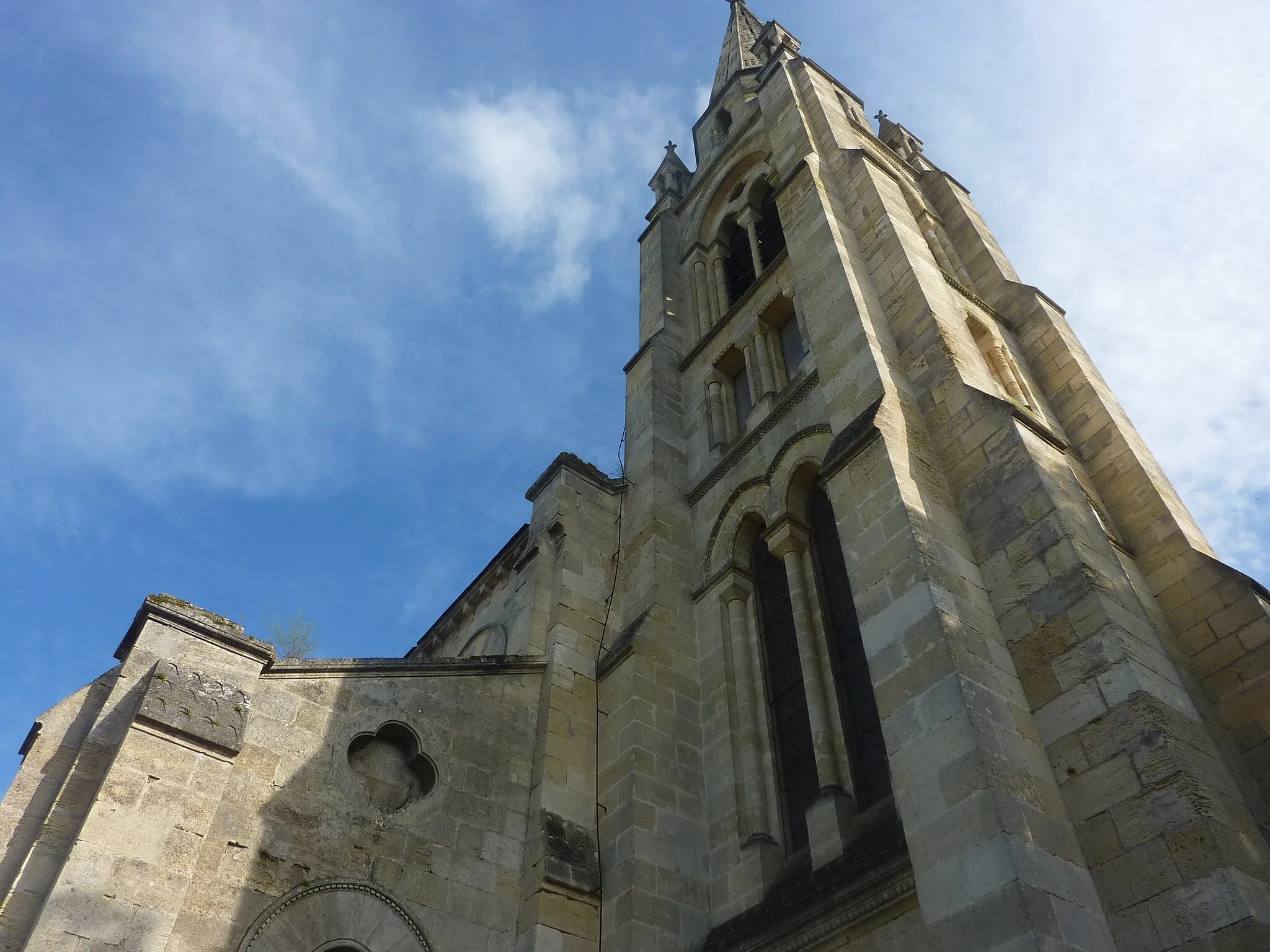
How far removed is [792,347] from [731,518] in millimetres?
3523

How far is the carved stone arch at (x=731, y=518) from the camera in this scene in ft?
39.1

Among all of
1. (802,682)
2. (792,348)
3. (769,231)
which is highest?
(769,231)

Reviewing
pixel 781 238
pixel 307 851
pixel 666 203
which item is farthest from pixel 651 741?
pixel 666 203

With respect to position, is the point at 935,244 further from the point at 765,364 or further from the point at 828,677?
the point at 828,677

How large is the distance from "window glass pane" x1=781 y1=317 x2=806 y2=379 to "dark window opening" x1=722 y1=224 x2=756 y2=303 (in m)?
2.63

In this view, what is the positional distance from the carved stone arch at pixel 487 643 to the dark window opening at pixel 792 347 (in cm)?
535

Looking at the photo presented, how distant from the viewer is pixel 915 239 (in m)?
12.7

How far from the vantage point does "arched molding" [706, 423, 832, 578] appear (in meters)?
11.2

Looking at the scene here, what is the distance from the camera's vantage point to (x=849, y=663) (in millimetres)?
9547

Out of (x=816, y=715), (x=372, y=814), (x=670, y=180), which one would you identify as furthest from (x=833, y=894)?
(x=670, y=180)

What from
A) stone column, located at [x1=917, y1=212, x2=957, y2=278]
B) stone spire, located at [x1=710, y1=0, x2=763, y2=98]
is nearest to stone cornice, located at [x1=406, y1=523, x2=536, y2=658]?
stone column, located at [x1=917, y1=212, x2=957, y2=278]

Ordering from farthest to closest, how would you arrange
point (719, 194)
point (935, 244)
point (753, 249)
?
point (719, 194)
point (753, 249)
point (935, 244)

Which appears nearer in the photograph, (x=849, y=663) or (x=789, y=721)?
(x=849, y=663)

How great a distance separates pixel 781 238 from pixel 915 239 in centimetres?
484
